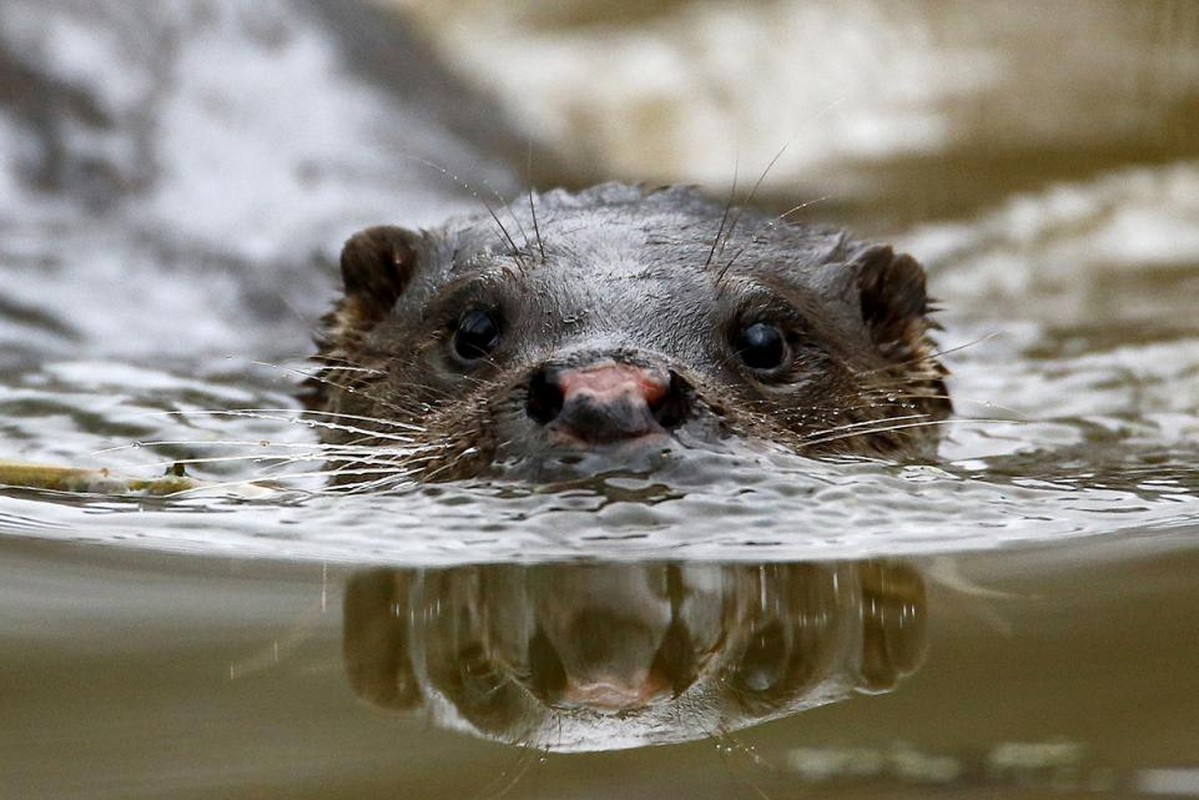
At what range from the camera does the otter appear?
3350 millimetres

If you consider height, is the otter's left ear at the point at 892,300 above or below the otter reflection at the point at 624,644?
above

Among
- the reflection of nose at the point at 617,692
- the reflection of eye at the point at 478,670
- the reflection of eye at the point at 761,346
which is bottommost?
the reflection of nose at the point at 617,692

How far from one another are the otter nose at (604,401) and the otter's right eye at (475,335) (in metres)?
0.73

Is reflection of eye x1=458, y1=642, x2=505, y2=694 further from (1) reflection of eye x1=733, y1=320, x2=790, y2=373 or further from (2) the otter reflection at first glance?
(1) reflection of eye x1=733, y1=320, x2=790, y2=373

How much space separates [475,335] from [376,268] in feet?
2.55

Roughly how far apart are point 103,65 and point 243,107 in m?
0.55

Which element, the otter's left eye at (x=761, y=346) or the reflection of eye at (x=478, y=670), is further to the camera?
the otter's left eye at (x=761, y=346)

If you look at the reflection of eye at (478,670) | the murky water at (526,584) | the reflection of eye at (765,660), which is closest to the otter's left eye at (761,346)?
the murky water at (526,584)


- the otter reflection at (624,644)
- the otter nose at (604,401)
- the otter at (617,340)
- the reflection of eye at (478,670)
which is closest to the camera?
the otter reflection at (624,644)

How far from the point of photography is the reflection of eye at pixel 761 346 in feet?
13.3

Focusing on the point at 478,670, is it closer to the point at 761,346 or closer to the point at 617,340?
the point at 617,340

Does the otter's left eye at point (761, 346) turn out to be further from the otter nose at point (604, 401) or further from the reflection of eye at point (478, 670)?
the reflection of eye at point (478, 670)

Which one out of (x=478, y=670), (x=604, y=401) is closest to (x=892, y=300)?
(x=604, y=401)

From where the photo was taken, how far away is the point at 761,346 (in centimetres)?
405
